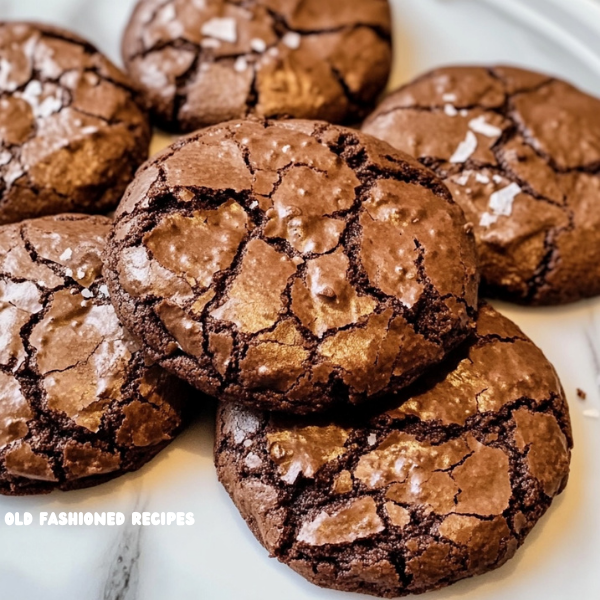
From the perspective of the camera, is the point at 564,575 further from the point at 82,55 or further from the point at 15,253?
the point at 82,55

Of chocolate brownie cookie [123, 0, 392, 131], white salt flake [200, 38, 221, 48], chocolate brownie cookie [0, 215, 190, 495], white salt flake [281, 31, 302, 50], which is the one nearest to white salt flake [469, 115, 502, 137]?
chocolate brownie cookie [123, 0, 392, 131]

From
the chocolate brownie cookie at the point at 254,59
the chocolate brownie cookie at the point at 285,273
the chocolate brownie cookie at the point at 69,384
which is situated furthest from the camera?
the chocolate brownie cookie at the point at 254,59

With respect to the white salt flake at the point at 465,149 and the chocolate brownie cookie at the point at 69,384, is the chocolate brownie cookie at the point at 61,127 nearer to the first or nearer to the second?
the chocolate brownie cookie at the point at 69,384

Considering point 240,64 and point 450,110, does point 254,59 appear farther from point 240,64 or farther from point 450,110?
point 450,110

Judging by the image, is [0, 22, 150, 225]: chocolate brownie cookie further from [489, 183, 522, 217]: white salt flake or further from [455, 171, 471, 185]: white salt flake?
[489, 183, 522, 217]: white salt flake

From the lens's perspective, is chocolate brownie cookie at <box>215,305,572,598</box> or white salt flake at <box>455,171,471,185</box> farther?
white salt flake at <box>455,171,471,185</box>

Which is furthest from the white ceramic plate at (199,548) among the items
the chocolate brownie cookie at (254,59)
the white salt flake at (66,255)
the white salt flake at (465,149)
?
the chocolate brownie cookie at (254,59)
